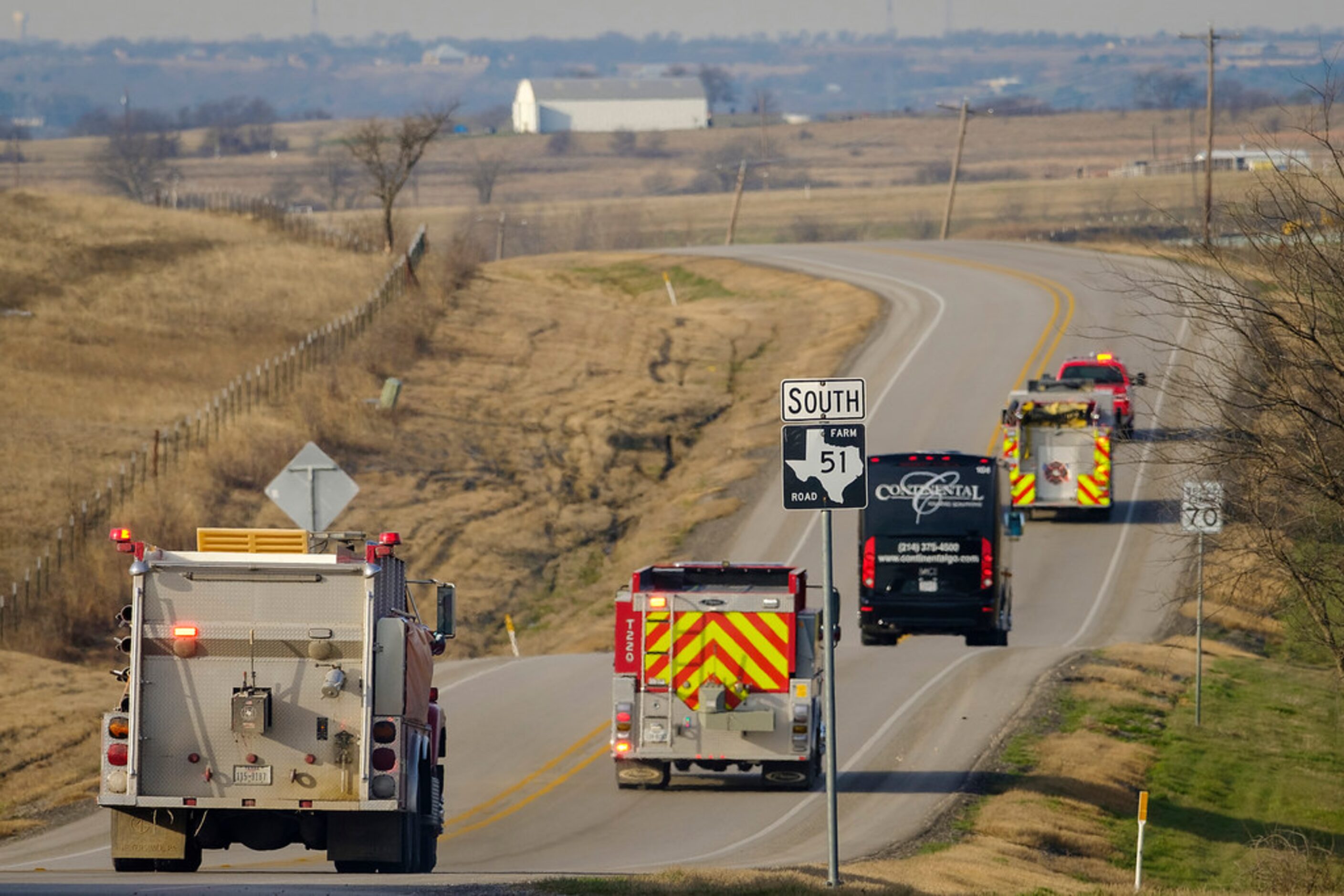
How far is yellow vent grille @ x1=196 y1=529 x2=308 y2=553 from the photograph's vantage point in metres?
14.2

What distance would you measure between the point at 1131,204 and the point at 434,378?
87.7 meters

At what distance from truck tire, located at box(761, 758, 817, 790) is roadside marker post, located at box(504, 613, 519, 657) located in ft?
39.8

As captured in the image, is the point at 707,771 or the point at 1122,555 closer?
the point at 707,771

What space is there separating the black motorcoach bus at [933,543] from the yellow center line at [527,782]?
550 cm

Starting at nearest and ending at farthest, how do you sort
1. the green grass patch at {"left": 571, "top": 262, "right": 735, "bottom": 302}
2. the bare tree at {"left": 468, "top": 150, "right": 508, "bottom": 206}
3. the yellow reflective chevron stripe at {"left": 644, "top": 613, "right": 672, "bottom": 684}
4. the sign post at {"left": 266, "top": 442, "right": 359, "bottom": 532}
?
the yellow reflective chevron stripe at {"left": 644, "top": 613, "right": 672, "bottom": 684}
the sign post at {"left": 266, "top": 442, "right": 359, "bottom": 532}
the green grass patch at {"left": 571, "top": 262, "right": 735, "bottom": 302}
the bare tree at {"left": 468, "top": 150, "right": 508, "bottom": 206}

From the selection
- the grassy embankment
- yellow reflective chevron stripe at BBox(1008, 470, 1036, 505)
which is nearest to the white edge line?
the grassy embankment

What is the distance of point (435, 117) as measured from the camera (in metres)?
77.6

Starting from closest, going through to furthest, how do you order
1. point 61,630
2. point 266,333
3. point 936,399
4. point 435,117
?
1. point 61,630
2. point 936,399
3. point 266,333
4. point 435,117

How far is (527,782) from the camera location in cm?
2208

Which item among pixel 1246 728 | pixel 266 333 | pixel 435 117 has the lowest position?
pixel 1246 728

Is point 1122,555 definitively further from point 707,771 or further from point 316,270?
point 316,270

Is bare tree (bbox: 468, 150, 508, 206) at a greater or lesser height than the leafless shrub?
greater

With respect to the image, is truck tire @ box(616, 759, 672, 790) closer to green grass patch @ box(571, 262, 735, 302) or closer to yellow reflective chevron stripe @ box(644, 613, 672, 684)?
yellow reflective chevron stripe @ box(644, 613, 672, 684)

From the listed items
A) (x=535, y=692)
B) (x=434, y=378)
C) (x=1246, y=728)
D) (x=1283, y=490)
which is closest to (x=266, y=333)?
(x=434, y=378)
